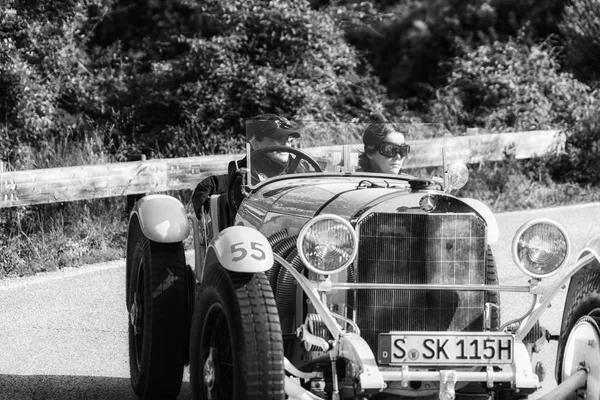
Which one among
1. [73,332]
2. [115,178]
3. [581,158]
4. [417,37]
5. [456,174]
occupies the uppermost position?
[417,37]

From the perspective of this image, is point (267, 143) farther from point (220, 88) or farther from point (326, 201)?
point (220, 88)

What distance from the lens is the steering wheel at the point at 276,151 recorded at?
6.12m

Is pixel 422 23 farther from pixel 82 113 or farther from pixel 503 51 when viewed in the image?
pixel 82 113

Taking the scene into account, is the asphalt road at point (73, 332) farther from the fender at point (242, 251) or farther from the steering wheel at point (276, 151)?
the fender at point (242, 251)

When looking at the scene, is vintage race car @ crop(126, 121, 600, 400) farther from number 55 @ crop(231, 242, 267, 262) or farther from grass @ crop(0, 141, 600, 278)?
grass @ crop(0, 141, 600, 278)

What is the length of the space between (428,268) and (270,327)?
87 centimetres

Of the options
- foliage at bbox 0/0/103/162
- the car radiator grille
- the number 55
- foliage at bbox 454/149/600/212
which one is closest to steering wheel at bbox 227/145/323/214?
the car radiator grille

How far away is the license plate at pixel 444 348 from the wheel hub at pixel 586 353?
0.47 meters

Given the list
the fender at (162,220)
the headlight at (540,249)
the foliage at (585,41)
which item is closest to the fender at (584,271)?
the headlight at (540,249)

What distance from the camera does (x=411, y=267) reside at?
15.8 ft

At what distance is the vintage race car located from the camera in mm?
4391

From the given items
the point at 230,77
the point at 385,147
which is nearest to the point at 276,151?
the point at 385,147

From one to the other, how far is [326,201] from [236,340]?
1128 millimetres

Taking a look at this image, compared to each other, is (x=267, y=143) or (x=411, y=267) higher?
(x=267, y=143)
